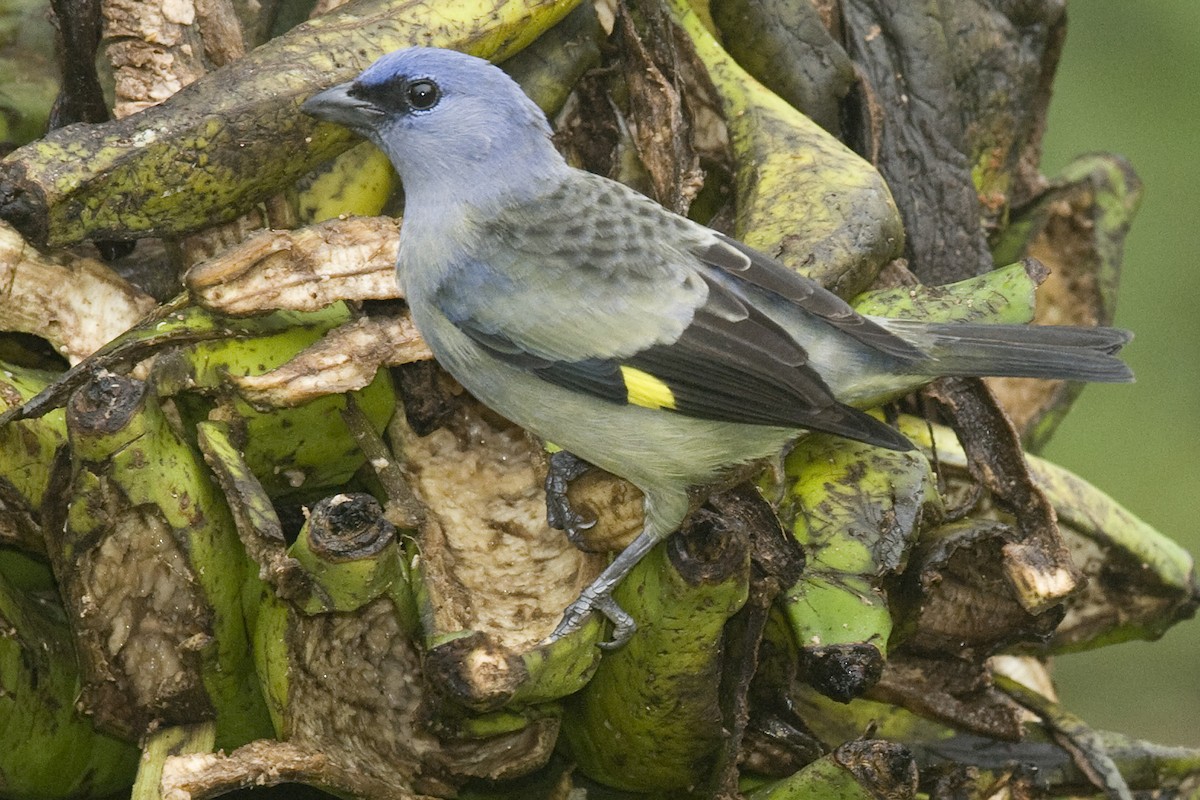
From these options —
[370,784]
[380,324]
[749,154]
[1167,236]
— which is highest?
[749,154]

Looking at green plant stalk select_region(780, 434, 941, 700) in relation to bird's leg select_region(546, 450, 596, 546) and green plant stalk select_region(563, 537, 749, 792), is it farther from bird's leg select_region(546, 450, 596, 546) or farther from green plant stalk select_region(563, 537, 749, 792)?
bird's leg select_region(546, 450, 596, 546)

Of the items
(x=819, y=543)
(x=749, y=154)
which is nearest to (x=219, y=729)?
(x=819, y=543)

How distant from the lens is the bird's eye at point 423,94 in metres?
2.66

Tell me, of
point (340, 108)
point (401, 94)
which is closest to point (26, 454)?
point (340, 108)

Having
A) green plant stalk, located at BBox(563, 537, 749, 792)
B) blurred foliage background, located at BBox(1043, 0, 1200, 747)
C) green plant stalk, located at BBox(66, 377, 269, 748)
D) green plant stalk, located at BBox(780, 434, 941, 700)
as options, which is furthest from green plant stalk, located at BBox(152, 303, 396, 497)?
blurred foliage background, located at BBox(1043, 0, 1200, 747)

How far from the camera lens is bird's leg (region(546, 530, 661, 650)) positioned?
219 centimetres

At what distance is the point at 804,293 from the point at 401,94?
0.83m

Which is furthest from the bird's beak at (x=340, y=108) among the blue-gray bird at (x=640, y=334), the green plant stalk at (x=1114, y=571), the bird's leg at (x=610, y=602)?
the green plant stalk at (x=1114, y=571)

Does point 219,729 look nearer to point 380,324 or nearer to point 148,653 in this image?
point 148,653

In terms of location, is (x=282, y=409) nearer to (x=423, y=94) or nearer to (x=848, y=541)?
(x=423, y=94)

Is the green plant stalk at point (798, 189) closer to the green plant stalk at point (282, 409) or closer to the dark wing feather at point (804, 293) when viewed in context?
the dark wing feather at point (804, 293)

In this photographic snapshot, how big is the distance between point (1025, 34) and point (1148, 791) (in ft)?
6.20

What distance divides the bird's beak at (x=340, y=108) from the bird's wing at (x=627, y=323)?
324mm

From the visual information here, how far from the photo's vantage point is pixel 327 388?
2312 mm
